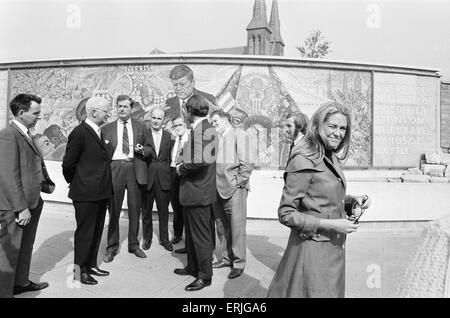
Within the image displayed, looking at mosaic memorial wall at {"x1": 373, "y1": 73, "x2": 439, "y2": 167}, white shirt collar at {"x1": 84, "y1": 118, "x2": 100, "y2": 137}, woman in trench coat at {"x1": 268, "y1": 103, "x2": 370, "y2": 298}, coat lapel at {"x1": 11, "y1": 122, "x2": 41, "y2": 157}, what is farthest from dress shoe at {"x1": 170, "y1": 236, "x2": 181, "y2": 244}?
mosaic memorial wall at {"x1": 373, "y1": 73, "x2": 439, "y2": 167}

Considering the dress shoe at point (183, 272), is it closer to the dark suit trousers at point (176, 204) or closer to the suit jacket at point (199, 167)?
the suit jacket at point (199, 167)

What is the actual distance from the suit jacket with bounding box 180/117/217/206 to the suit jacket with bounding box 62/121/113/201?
0.99 m

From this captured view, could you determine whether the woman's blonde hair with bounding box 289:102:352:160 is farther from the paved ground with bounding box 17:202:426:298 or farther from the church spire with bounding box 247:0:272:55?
the church spire with bounding box 247:0:272:55

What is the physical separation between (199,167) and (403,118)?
7837 mm

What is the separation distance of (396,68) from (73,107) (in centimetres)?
952

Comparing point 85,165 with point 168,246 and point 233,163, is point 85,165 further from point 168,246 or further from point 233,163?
point 168,246

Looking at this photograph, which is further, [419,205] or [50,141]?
[50,141]

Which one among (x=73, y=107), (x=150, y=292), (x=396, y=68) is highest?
(x=396, y=68)

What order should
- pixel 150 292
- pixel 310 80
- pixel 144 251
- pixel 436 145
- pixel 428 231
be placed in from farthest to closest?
pixel 436 145 → pixel 310 80 → pixel 144 251 → pixel 150 292 → pixel 428 231

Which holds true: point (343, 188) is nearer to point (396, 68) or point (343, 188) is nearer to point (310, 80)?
point (310, 80)

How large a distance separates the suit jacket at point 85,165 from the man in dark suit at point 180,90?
4.62m

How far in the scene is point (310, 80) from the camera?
27.5ft

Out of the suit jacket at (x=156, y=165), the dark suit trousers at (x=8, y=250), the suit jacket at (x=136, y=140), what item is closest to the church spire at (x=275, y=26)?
the suit jacket at (x=156, y=165)
